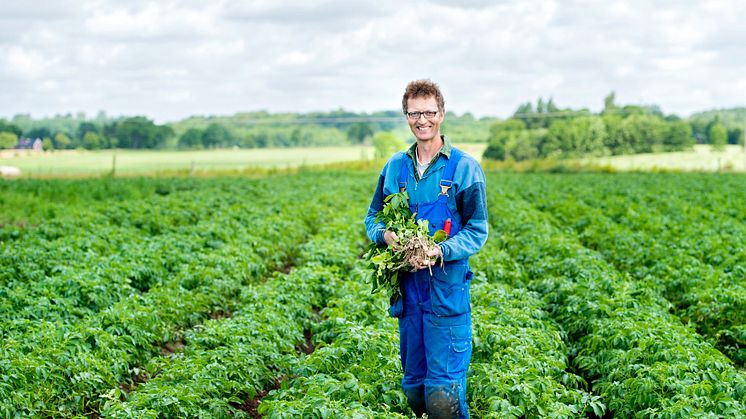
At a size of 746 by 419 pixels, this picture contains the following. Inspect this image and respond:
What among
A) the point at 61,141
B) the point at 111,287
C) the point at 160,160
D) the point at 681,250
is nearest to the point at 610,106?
the point at 160,160

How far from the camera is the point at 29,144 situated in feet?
171

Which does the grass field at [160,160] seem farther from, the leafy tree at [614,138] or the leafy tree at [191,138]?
the leafy tree at [614,138]

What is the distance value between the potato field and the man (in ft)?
2.10

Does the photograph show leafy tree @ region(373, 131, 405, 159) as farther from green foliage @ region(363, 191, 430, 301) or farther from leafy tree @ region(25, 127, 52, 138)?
green foliage @ region(363, 191, 430, 301)

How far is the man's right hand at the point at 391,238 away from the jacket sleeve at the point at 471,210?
1.19ft

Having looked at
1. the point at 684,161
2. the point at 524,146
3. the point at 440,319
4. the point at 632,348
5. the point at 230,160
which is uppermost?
the point at 524,146

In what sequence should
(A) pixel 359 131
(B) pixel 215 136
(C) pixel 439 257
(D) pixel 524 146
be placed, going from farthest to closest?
(A) pixel 359 131 < (B) pixel 215 136 < (D) pixel 524 146 < (C) pixel 439 257

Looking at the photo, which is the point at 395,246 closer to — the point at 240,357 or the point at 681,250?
the point at 240,357

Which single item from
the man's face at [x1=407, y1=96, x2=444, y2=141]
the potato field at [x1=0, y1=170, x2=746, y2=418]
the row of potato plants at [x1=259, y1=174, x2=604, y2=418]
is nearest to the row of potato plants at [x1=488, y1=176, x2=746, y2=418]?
the potato field at [x1=0, y1=170, x2=746, y2=418]

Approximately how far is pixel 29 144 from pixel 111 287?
46.1 metres

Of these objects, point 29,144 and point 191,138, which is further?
point 191,138

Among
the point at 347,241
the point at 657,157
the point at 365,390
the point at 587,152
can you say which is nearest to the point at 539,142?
the point at 587,152

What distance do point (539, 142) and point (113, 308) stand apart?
54623mm

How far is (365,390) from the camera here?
654 cm
